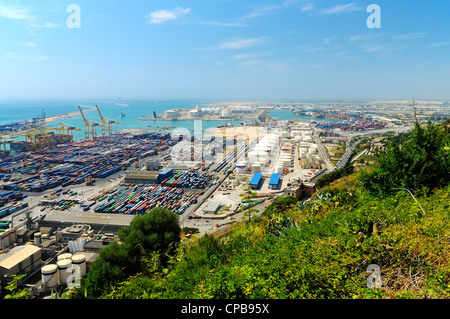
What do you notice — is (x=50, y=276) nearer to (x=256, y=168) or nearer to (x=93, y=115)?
(x=256, y=168)

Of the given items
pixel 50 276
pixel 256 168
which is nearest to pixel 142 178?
pixel 256 168

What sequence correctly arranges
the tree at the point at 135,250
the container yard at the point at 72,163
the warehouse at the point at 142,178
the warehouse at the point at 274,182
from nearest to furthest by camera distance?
the tree at the point at 135,250 → the warehouse at the point at 274,182 → the warehouse at the point at 142,178 → the container yard at the point at 72,163

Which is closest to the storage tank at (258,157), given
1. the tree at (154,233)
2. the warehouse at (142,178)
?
the warehouse at (142,178)

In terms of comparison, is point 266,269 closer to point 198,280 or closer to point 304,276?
point 304,276

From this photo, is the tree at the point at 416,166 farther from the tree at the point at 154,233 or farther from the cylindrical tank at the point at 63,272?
the cylindrical tank at the point at 63,272

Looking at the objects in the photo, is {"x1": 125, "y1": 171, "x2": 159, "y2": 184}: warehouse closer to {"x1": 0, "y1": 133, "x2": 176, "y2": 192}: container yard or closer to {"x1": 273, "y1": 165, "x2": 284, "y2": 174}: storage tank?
{"x1": 0, "y1": 133, "x2": 176, "y2": 192}: container yard
